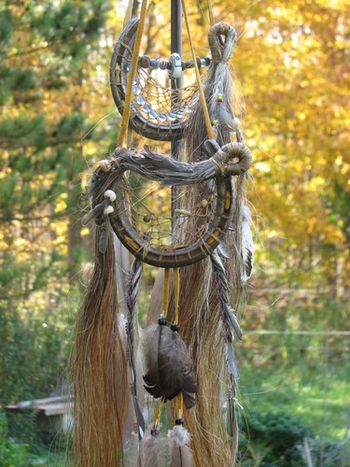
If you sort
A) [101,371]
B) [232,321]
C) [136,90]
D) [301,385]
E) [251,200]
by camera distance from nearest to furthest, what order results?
[232,321] < [101,371] < [136,90] < [251,200] < [301,385]

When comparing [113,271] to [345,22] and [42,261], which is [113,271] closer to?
[42,261]

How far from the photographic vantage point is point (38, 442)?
4.48m

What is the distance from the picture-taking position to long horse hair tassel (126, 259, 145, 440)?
2.56m

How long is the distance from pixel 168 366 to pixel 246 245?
0.48m

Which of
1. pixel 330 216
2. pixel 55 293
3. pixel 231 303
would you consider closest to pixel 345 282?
pixel 330 216

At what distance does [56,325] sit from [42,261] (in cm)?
54

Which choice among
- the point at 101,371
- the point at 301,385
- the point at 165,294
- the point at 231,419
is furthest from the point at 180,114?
the point at 301,385

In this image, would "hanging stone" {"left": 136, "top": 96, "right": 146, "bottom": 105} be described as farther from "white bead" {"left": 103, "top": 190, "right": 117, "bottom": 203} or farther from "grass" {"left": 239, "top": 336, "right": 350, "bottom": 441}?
"grass" {"left": 239, "top": 336, "right": 350, "bottom": 441}

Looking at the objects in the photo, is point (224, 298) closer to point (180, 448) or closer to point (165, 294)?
point (165, 294)

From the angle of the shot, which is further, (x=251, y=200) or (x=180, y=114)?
(x=251, y=200)

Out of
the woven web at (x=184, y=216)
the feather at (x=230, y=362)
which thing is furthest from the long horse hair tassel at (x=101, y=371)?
the feather at (x=230, y=362)

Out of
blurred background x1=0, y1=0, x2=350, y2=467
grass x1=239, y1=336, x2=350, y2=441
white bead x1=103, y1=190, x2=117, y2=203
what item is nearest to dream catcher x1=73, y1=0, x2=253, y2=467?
white bead x1=103, y1=190, x2=117, y2=203

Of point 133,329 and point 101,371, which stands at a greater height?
point 133,329

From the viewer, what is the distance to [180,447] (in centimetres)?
249
